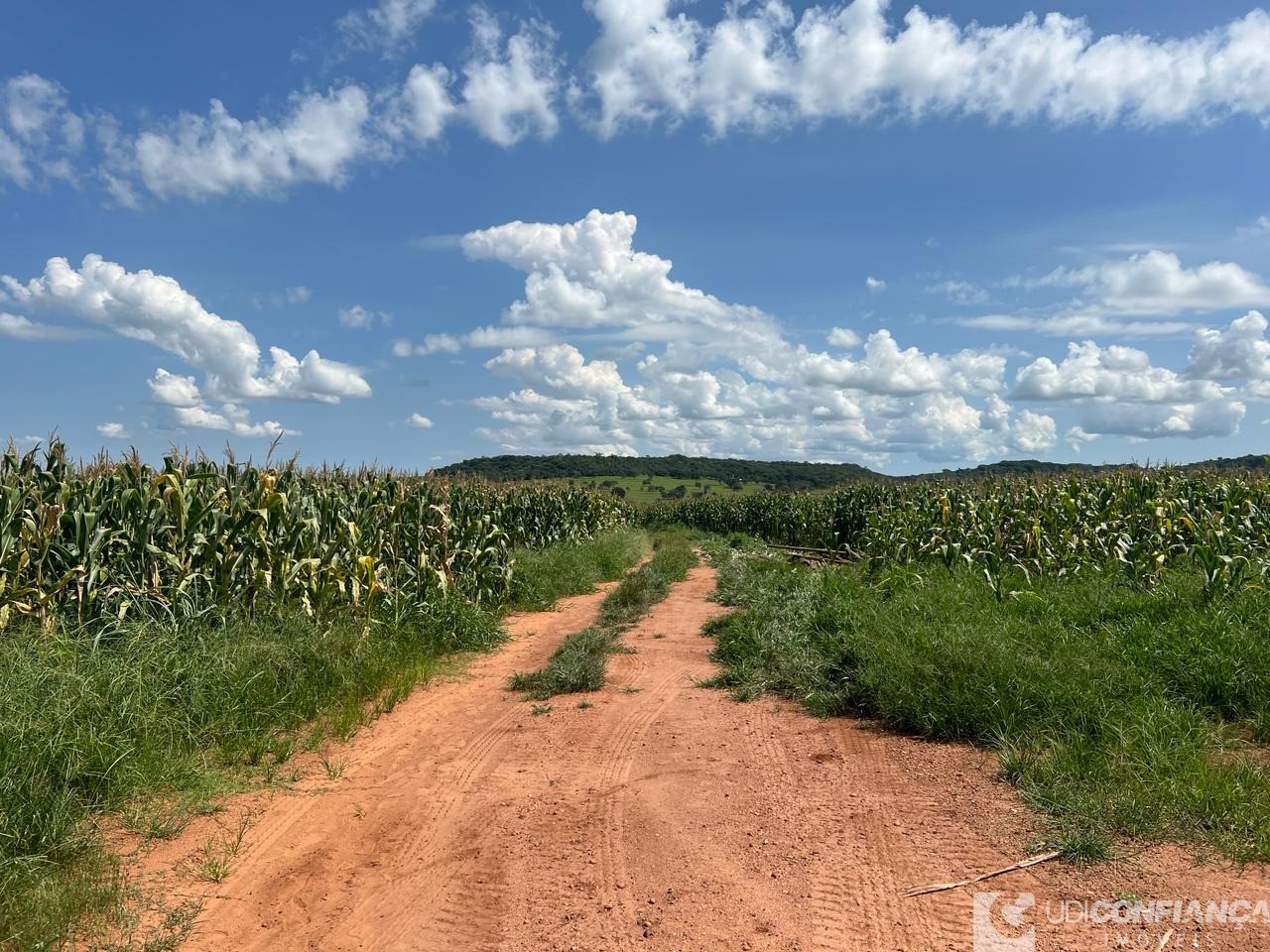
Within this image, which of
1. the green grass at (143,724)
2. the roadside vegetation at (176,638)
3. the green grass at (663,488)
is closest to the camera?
the green grass at (143,724)

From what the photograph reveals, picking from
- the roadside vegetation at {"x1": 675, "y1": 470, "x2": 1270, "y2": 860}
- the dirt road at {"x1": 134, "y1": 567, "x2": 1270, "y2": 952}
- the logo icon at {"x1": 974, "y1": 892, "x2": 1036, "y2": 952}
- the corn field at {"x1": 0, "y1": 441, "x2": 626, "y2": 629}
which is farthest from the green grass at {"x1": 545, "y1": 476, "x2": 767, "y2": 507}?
the logo icon at {"x1": 974, "y1": 892, "x2": 1036, "y2": 952}

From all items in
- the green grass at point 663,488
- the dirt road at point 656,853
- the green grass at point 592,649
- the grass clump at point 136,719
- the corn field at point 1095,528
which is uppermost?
the green grass at point 663,488

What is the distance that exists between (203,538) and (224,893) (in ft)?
15.3

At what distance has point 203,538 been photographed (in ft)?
25.0

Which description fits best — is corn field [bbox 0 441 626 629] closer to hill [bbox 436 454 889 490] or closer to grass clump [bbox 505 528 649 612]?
grass clump [bbox 505 528 649 612]

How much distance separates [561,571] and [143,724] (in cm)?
1113

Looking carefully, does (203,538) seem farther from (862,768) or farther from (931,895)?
(931,895)

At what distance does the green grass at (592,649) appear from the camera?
26.0ft

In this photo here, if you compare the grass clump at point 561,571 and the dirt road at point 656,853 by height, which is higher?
the grass clump at point 561,571

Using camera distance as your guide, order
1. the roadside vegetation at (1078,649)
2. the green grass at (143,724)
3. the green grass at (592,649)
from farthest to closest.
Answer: the green grass at (592,649) → the roadside vegetation at (1078,649) → the green grass at (143,724)

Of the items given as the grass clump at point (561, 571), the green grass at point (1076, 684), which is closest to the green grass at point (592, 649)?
the grass clump at point (561, 571)

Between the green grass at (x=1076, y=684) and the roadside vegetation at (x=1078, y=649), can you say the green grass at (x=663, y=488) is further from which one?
the green grass at (x=1076, y=684)

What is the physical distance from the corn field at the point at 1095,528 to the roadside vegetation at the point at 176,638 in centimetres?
793

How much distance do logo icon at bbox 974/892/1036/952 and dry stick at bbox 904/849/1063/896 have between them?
12cm
